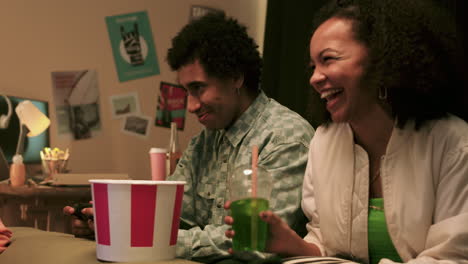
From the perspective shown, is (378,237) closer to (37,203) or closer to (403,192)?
(403,192)

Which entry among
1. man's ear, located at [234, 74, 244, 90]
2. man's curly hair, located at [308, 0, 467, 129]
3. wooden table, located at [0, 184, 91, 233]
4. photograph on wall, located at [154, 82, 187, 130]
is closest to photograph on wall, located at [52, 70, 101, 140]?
photograph on wall, located at [154, 82, 187, 130]

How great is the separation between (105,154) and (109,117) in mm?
207

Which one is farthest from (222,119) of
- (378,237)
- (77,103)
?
(77,103)

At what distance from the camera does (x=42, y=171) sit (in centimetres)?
259

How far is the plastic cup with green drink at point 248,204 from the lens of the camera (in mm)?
873

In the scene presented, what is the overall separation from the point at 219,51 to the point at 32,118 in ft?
4.01

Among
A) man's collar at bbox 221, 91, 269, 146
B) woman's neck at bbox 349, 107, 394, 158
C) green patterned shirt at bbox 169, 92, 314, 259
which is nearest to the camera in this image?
woman's neck at bbox 349, 107, 394, 158

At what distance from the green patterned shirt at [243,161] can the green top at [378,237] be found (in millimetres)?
230

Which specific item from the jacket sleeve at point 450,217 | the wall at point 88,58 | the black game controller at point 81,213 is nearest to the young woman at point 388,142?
the jacket sleeve at point 450,217

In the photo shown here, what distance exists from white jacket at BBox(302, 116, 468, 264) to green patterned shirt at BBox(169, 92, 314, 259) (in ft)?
0.22

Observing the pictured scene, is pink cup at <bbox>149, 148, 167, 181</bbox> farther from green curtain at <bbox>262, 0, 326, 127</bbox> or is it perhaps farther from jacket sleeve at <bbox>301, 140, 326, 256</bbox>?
jacket sleeve at <bbox>301, 140, 326, 256</bbox>

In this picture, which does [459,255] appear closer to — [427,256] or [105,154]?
[427,256]

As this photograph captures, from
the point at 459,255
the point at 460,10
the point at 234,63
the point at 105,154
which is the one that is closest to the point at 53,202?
the point at 105,154

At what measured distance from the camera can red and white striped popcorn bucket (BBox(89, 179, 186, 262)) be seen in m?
0.79
